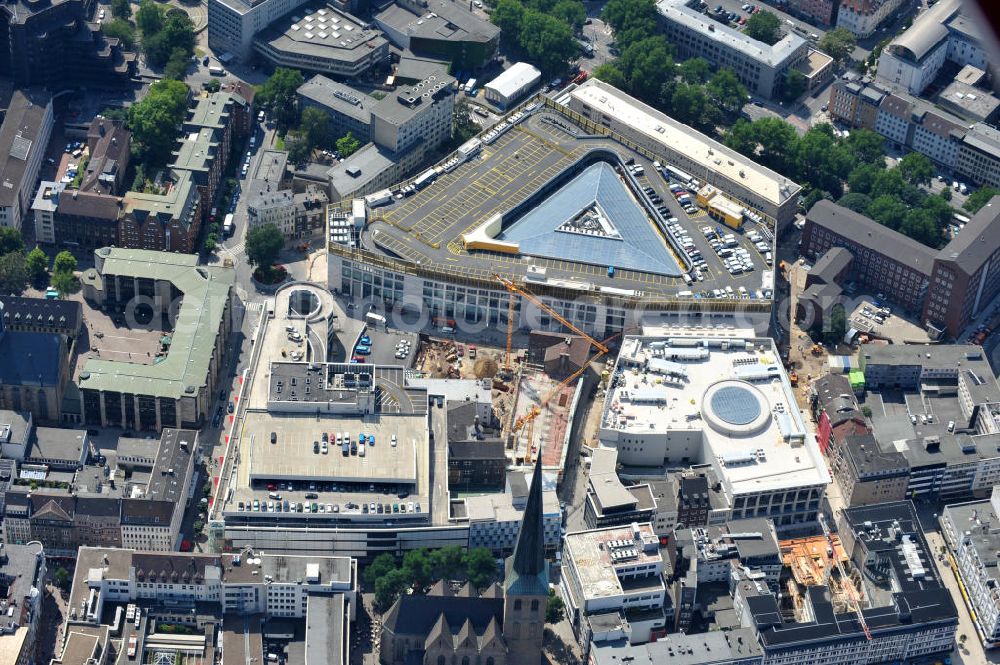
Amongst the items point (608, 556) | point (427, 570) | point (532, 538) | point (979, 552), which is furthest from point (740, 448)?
point (427, 570)

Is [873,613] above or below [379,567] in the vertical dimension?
above

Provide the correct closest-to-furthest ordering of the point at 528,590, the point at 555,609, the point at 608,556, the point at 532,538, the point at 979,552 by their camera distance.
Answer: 1. the point at 532,538
2. the point at 528,590
3. the point at 608,556
4. the point at 555,609
5. the point at 979,552

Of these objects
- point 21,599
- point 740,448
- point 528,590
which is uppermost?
point 528,590

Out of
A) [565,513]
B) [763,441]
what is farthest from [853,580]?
[565,513]

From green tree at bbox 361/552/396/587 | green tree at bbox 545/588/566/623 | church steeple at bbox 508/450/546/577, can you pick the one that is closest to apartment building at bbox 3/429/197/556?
green tree at bbox 361/552/396/587

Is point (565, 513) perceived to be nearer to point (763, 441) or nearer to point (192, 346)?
point (763, 441)

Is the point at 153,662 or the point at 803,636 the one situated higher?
the point at 803,636

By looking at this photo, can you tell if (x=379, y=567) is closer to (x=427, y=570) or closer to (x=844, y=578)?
(x=427, y=570)
